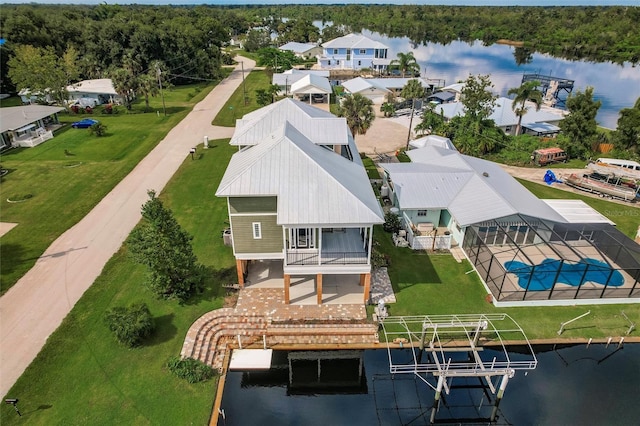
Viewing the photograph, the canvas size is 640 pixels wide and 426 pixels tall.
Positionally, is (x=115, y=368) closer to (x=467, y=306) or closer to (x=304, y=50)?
(x=467, y=306)

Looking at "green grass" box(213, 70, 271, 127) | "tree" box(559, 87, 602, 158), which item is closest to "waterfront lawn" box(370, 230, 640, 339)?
"tree" box(559, 87, 602, 158)

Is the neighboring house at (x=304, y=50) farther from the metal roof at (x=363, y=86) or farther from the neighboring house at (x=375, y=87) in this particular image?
the neighboring house at (x=375, y=87)

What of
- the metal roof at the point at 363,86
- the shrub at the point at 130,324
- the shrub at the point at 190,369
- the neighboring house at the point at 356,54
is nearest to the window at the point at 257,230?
the shrub at the point at 130,324

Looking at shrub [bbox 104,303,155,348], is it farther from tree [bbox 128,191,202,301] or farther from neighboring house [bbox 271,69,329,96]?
neighboring house [bbox 271,69,329,96]

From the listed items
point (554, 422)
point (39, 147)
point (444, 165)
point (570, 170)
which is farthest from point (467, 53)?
point (554, 422)

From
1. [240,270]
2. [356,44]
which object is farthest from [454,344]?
[356,44]
